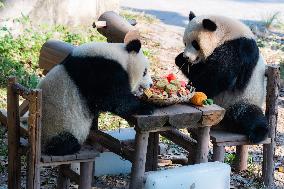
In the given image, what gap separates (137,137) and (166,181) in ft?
1.29

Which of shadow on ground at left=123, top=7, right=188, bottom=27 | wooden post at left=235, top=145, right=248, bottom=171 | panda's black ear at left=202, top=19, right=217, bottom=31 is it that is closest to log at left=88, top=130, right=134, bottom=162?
panda's black ear at left=202, top=19, right=217, bottom=31

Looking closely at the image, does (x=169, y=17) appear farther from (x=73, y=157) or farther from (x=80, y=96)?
(x=73, y=157)

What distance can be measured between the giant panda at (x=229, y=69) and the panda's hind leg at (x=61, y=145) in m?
1.51

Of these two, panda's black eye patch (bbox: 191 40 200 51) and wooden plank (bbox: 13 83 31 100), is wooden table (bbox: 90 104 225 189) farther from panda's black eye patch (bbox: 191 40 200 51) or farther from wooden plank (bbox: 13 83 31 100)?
panda's black eye patch (bbox: 191 40 200 51)

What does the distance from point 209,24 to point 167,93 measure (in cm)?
105

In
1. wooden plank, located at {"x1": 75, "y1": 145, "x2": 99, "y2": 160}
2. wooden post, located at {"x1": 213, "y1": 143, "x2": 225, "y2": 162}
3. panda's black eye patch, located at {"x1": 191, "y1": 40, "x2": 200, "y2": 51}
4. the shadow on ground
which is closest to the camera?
wooden plank, located at {"x1": 75, "y1": 145, "x2": 99, "y2": 160}

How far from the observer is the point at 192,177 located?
4.61 metres

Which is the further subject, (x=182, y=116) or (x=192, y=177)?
(x=192, y=177)

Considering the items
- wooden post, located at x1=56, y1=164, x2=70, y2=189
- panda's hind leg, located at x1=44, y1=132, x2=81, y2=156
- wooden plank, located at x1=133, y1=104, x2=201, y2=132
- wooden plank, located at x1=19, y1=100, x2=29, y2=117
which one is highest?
wooden plank, located at x1=19, y1=100, x2=29, y2=117

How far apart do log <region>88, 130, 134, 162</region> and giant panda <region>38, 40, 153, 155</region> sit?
46 centimetres

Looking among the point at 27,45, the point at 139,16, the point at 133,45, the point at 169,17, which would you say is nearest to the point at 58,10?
the point at 27,45

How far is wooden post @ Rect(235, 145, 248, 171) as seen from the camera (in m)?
5.91

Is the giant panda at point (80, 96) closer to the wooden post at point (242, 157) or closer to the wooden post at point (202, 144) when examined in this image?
the wooden post at point (202, 144)

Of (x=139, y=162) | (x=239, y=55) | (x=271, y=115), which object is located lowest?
(x=139, y=162)
